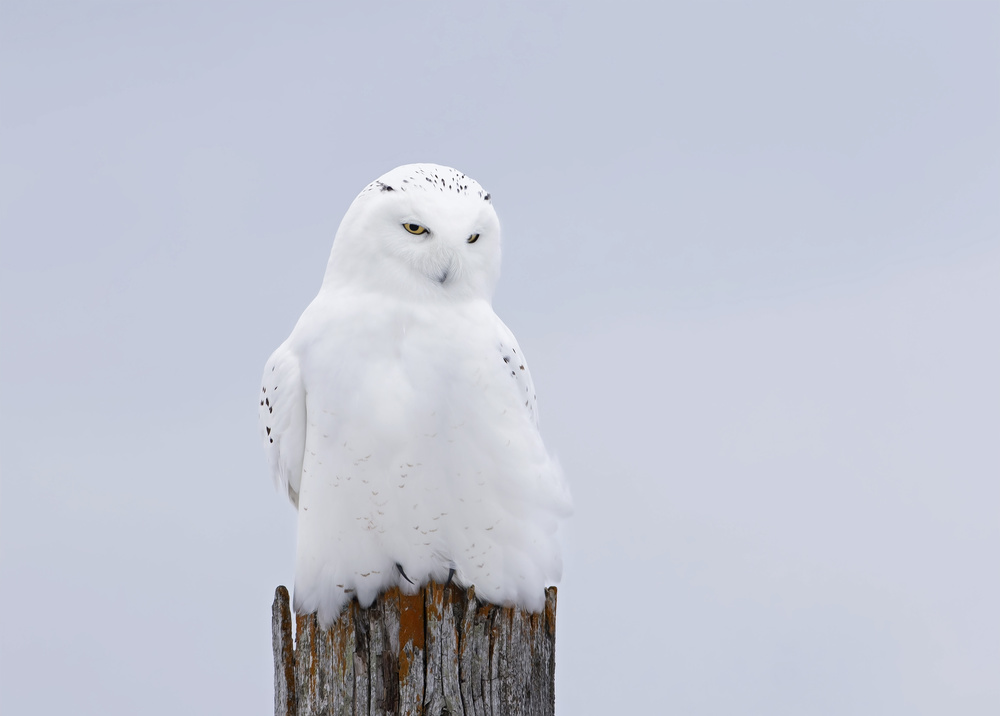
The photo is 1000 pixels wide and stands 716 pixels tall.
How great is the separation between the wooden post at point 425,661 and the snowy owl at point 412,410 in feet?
0.25

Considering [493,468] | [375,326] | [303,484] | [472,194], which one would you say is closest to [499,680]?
[493,468]

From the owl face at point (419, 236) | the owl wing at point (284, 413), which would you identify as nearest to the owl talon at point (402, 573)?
the owl wing at point (284, 413)

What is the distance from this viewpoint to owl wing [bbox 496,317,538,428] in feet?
12.3

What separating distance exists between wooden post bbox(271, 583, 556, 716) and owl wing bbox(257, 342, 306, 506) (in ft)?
1.91

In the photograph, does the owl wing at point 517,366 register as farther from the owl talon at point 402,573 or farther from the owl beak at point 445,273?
the owl talon at point 402,573

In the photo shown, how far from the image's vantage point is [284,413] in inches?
149

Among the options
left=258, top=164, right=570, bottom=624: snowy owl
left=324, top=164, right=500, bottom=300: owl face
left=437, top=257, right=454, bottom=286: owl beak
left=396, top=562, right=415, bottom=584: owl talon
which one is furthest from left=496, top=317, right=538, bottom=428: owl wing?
left=396, top=562, right=415, bottom=584: owl talon

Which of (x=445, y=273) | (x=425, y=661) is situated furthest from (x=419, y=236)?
(x=425, y=661)

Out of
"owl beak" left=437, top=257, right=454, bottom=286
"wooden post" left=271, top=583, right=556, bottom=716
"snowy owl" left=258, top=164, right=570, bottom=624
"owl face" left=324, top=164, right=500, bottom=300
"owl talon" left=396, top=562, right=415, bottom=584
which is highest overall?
"owl face" left=324, top=164, right=500, bottom=300

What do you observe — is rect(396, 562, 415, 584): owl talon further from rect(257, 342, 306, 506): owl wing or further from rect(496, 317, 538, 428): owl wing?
rect(496, 317, 538, 428): owl wing

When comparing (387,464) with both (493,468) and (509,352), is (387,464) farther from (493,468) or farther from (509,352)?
(509,352)

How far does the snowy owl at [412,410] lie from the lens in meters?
3.54

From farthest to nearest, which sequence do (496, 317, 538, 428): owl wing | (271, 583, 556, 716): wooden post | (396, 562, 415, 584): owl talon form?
(496, 317, 538, 428): owl wing → (396, 562, 415, 584): owl talon → (271, 583, 556, 716): wooden post

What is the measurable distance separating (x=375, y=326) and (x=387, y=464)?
1.58 feet
